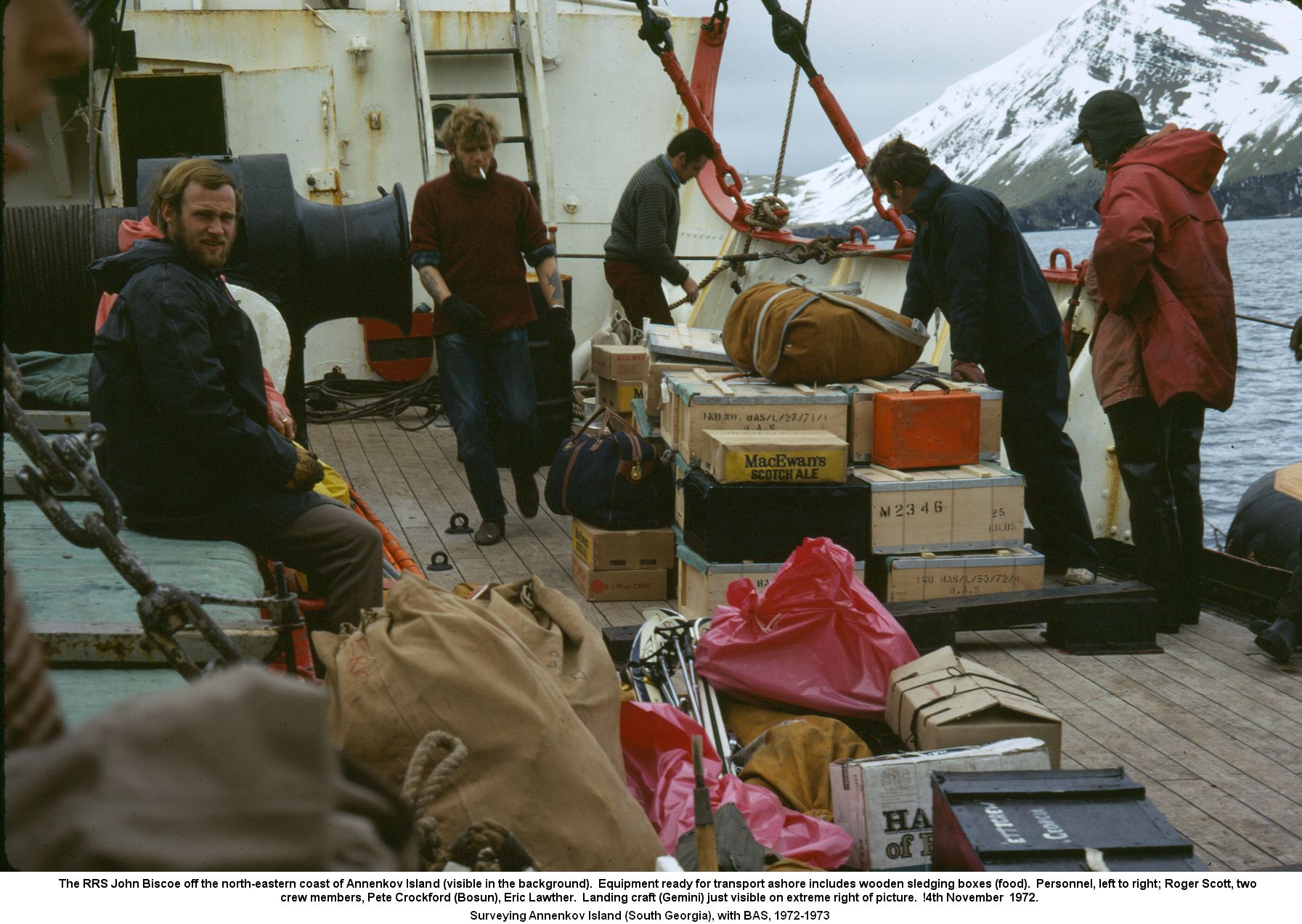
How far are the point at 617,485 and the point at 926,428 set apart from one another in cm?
133

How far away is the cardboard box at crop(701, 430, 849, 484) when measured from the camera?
4.98m

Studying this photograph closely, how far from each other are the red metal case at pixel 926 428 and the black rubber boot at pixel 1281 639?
1282 millimetres

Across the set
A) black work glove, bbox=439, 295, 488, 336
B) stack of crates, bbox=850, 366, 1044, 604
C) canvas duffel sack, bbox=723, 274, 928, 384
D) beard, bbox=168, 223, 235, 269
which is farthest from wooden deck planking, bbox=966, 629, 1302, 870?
beard, bbox=168, 223, 235, 269

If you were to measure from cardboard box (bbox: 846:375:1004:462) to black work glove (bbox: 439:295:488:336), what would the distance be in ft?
6.06

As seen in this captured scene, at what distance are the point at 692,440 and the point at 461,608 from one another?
276cm

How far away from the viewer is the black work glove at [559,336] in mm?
7371

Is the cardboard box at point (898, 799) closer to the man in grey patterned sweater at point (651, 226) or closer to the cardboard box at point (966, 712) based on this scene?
the cardboard box at point (966, 712)

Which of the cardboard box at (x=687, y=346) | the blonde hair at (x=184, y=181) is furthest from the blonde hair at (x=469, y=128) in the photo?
the blonde hair at (x=184, y=181)

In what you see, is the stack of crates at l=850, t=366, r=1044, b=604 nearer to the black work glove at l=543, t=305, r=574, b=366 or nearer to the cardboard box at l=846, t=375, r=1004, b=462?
the cardboard box at l=846, t=375, r=1004, b=462

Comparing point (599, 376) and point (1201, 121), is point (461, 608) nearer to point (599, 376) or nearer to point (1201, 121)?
point (599, 376)

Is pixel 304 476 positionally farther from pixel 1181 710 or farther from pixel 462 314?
pixel 1181 710

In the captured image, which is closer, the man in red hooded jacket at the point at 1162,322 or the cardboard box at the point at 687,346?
the man in red hooded jacket at the point at 1162,322

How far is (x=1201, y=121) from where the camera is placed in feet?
359

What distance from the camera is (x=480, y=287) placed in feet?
20.9
